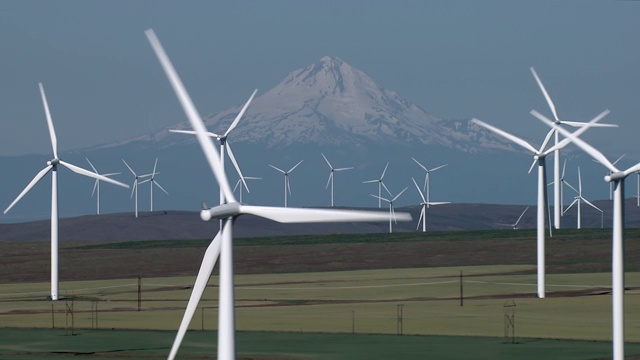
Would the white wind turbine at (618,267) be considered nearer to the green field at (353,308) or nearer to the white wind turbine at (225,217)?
the white wind turbine at (225,217)

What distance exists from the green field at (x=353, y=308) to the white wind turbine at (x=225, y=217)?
Result: 25.7m

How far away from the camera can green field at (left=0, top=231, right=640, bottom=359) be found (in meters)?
71.9

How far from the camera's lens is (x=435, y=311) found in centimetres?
9406

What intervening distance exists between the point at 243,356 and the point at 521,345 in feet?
45.6

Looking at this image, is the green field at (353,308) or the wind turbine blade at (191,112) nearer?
the wind turbine blade at (191,112)

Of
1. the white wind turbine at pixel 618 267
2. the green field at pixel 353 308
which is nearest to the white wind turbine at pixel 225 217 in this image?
the white wind turbine at pixel 618 267

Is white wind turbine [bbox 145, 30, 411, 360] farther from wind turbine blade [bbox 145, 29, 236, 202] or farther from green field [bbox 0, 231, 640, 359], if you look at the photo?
green field [bbox 0, 231, 640, 359]

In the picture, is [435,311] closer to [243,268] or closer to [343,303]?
[343,303]

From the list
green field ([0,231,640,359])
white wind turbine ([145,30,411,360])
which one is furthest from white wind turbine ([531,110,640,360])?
green field ([0,231,640,359])

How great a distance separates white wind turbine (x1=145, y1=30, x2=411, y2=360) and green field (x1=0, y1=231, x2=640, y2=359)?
84.3 feet

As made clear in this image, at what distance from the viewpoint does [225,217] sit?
132ft

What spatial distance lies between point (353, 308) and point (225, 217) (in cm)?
5898

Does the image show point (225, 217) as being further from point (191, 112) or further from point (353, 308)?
point (353, 308)

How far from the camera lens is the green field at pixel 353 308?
71.9 m
